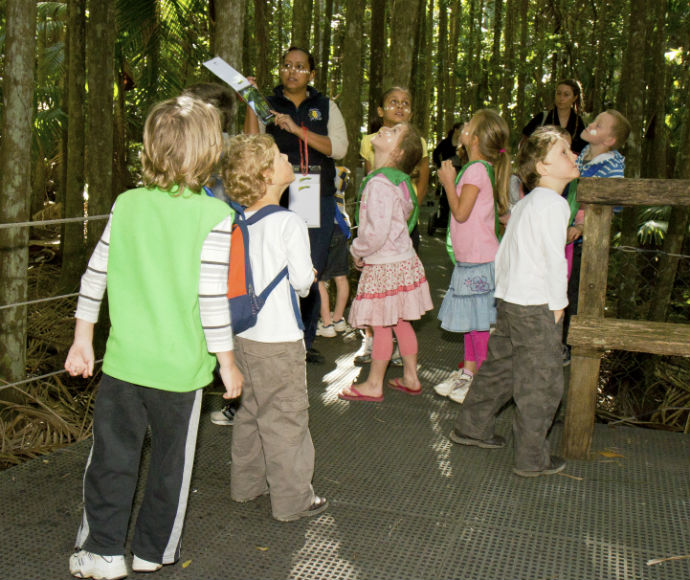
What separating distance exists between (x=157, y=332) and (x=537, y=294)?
1.89 metres

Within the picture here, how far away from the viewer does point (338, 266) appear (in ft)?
20.1

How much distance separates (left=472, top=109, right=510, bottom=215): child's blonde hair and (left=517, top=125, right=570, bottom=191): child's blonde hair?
23.1 inches

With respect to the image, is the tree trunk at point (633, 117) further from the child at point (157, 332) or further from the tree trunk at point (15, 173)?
the child at point (157, 332)

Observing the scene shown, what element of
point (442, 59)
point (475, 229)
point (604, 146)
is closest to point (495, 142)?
point (475, 229)

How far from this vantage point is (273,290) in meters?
3.26

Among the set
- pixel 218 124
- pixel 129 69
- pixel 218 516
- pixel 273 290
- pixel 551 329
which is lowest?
pixel 218 516

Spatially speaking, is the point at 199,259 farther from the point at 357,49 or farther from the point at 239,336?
the point at 357,49

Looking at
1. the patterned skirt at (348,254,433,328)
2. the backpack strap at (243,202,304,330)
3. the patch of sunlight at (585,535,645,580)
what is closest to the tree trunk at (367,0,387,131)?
the patterned skirt at (348,254,433,328)

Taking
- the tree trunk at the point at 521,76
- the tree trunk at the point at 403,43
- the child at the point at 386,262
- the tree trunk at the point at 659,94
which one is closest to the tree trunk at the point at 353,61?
the tree trunk at the point at 403,43

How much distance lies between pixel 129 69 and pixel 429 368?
6.95 meters

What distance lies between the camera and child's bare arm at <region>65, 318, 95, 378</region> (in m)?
2.70

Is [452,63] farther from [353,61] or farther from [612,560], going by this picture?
[612,560]

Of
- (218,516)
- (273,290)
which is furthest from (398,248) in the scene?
(218,516)

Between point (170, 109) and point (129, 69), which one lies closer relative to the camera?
point (170, 109)
